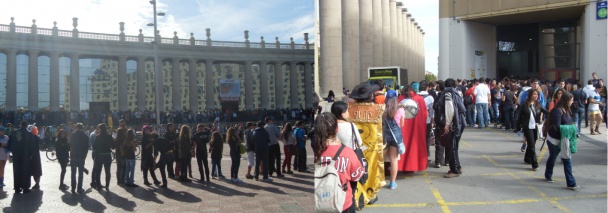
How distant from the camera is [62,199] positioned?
10.6 m

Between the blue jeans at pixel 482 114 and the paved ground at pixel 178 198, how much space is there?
7.04 m

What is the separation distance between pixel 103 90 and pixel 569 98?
198ft

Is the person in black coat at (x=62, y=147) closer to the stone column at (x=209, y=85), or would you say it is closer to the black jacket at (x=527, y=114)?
the black jacket at (x=527, y=114)

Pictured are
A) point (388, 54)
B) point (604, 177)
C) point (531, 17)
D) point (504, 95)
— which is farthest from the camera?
point (388, 54)

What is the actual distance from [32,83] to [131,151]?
36417 mm

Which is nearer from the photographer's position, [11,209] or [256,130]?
[11,209]

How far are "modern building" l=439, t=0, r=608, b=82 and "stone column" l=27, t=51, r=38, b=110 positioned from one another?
33.7 m

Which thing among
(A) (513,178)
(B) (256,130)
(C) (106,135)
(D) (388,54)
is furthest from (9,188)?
(D) (388,54)

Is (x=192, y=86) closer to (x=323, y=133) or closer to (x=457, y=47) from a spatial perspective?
(x=457, y=47)

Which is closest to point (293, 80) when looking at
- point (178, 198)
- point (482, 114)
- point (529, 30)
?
point (529, 30)

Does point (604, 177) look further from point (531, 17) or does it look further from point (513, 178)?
point (531, 17)

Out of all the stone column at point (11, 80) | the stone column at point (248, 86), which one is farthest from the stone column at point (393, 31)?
the stone column at point (11, 80)

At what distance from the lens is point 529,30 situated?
110 feet

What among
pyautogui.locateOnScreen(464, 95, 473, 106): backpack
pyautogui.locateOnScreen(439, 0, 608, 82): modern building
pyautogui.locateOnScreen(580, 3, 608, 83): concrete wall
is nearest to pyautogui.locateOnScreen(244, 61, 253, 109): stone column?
pyautogui.locateOnScreen(439, 0, 608, 82): modern building
